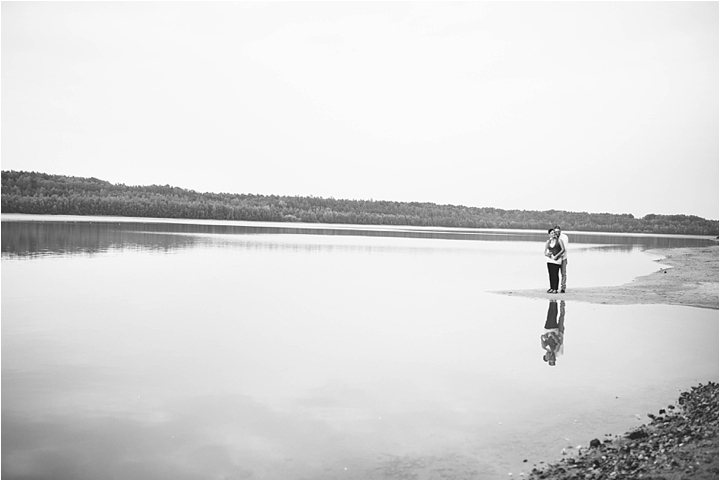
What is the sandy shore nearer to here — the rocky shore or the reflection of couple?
the reflection of couple

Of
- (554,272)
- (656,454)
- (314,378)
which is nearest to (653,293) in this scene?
(554,272)

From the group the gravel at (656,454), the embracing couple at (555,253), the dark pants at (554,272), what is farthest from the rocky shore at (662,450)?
the dark pants at (554,272)

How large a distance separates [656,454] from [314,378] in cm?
413

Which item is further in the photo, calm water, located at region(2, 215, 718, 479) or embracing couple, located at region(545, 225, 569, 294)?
embracing couple, located at region(545, 225, 569, 294)

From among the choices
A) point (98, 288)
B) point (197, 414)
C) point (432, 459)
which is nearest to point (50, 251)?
point (98, 288)

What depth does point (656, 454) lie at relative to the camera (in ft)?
18.6

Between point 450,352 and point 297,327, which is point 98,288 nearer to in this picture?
point 297,327

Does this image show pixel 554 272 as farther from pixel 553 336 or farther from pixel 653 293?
pixel 553 336

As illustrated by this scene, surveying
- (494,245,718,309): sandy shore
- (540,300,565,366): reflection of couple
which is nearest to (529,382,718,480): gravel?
(540,300,565,366): reflection of couple

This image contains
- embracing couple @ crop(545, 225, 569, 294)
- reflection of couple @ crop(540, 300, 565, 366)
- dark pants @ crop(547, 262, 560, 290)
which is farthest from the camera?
dark pants @ crop(547, 262, 560, 290)

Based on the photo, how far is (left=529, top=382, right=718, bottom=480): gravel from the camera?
5277mm

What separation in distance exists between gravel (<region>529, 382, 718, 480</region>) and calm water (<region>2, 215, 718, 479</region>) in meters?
0.31

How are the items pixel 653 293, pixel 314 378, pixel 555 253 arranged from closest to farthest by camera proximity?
pixel 314 378 → pixel 555 253 → pixel 653 293

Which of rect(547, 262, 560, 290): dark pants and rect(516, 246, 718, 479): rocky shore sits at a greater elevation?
rect(547, 262, 560, 290): dark pants
